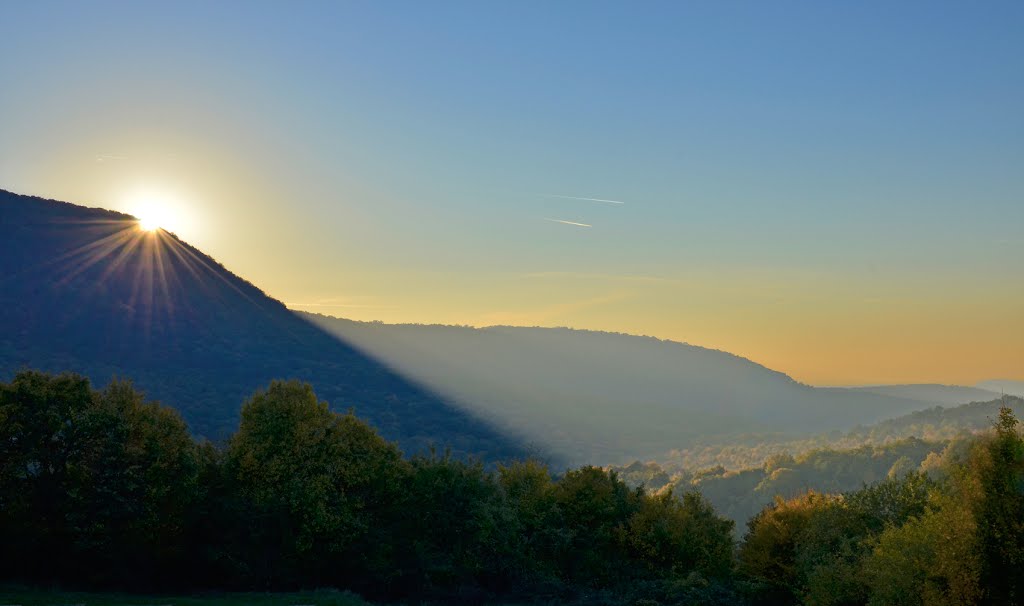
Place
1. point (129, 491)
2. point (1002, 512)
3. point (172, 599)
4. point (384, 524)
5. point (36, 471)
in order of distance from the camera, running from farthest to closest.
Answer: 1. point (384, 524)
2. point (129, 491)
3. point (36, 471)
4. point (1002, 512)
5. point (172, 599)

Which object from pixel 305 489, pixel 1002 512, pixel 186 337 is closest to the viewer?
pixel 1002 512

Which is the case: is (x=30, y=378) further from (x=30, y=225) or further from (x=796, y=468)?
(x=796, y=468)

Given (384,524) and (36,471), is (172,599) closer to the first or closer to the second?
(36,471)

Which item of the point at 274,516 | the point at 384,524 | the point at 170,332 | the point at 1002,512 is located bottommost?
the point at 384,524

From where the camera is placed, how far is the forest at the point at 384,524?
1387 inches

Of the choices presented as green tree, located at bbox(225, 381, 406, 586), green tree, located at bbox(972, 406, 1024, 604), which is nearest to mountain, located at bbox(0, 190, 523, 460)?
green tree, located at bbox(225, 381, 406, 586)

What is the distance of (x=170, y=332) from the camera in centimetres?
14712

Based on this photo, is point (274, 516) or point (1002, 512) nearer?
point (1002, 512)

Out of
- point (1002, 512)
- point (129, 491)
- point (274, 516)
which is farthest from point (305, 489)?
point (1002, 512)

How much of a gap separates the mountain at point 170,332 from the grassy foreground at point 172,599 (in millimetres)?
74967

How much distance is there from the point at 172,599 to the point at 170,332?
410 ft

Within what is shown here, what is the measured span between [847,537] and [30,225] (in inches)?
6423

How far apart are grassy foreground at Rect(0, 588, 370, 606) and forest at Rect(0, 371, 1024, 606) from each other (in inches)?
159

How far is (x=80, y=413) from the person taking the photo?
37375 mm
